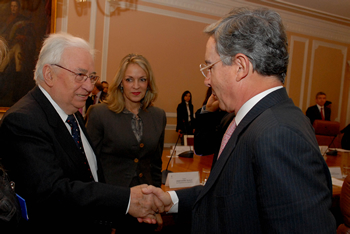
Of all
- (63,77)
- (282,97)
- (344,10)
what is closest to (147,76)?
(63,77)

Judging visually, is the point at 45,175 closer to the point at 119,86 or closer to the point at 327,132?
the point at 119,86

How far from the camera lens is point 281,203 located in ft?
2.60

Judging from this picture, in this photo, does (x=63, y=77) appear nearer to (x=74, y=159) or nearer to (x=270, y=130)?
(x=74, y=159)

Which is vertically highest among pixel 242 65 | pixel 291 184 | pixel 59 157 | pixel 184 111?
pixel 242 65

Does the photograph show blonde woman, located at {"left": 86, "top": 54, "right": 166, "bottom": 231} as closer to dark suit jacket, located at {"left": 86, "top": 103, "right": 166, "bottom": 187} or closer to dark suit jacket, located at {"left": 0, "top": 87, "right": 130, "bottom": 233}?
dark suit jacket, located at {"left": 86, "top": 103, "right": 166, "bottom": 187}

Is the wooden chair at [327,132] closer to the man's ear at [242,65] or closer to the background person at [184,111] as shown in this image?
the background person at [184,111]

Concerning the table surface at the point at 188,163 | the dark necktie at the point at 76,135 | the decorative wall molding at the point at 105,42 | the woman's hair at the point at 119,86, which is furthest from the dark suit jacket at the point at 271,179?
the decorative wall molding at the point at 105,42

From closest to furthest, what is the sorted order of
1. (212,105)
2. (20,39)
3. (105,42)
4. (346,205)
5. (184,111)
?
(346,205)
(212,105)
(20,39)
(105,42)
(184,111)

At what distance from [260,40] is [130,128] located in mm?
1446

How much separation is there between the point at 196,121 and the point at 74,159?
2.87 ft

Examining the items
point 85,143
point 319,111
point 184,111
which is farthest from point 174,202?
point 319,111

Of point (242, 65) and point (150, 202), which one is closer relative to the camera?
point (242, 65)

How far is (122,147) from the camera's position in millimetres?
2152

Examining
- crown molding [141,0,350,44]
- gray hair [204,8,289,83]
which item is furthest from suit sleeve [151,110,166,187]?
crown molding [141,0,350,44]
